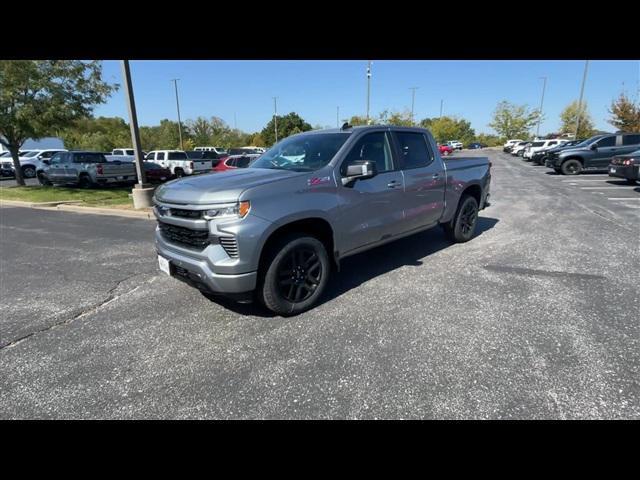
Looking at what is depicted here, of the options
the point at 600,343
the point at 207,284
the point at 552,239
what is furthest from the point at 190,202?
the point at 552,239

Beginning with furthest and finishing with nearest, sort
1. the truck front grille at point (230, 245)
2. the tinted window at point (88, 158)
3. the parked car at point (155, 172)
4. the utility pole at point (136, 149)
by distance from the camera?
the parked car at point (155, 172) → the tinted window at point (88, 158) → the utility pole at point (136, 149) → the truck front grille at point (230, 245)

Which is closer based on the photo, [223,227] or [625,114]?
[223,227]

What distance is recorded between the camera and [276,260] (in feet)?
10.4

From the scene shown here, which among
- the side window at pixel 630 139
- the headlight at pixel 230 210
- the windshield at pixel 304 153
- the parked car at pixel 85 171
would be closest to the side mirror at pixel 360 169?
the windshield at pixel 304 153

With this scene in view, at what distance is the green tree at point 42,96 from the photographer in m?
11.3

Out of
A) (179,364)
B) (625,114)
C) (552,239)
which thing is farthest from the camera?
(625,114)

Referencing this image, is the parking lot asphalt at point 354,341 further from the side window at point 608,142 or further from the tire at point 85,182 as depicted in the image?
the side window at point 608,142

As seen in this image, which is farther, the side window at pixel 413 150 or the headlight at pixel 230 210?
the side window at pixel 413 150

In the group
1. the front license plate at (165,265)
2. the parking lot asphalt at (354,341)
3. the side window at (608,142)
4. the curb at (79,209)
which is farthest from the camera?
the side window at (608,142)

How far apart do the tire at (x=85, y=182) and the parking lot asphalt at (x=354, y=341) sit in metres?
11.5

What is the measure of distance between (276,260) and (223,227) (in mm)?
590
